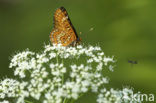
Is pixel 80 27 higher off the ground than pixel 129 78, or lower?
higher

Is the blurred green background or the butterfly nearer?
the butterfly

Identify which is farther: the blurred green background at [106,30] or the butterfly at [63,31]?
the blurred green background at [106,30]

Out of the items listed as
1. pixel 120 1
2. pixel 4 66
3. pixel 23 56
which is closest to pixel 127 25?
pixel 120 1

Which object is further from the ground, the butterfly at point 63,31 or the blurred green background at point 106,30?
the blurred green background at point 106,30

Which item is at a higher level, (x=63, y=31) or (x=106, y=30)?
(x=106, y=30)

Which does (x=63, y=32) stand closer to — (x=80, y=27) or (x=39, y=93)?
(x=39, y=93)
